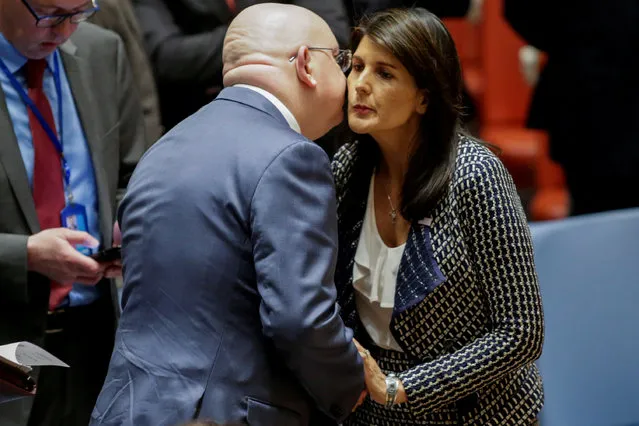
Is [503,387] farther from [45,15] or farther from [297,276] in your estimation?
[45,15]

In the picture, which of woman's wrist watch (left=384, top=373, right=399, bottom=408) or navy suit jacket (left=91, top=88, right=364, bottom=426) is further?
woman's wrist watch (left=384, top=373, right=399, bottom=408)

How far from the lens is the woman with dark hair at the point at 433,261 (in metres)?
2.18

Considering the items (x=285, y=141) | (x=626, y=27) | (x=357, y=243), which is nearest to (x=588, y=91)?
(x=626, y=27)

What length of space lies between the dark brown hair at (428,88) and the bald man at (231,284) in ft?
0.90

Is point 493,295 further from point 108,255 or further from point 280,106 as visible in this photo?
point 108,255

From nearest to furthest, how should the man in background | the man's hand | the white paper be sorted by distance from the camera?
the white paper
the man's hand
the man in background

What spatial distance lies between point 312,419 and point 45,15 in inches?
44.2

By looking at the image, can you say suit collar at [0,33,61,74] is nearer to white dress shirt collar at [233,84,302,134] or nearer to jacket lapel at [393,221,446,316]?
white dress shirt collar at [233,84,302,134]

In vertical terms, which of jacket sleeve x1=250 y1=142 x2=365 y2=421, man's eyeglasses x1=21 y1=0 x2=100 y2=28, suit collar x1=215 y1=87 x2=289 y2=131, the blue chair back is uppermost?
suit collar x1=215 y1=87 x2=289 y2=131

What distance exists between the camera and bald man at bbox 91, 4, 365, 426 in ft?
6.34

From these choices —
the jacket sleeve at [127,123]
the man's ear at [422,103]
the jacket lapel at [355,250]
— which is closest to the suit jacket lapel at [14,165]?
the jacket sleeve at [127,123]

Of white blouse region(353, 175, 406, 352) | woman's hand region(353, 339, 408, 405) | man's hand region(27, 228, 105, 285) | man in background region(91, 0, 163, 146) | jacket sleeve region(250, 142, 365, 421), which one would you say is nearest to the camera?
jacket sleeve region(250, 142, 365, 421)

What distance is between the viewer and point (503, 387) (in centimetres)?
227

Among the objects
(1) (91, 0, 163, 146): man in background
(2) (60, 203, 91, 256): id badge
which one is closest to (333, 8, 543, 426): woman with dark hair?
(2) (60, 203, 91, 256): id badge
